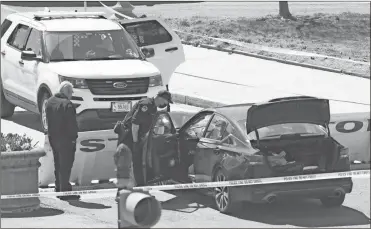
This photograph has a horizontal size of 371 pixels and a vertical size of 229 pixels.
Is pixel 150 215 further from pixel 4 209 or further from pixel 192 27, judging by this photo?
pixel 192 27

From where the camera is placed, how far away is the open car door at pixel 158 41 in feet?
57.7

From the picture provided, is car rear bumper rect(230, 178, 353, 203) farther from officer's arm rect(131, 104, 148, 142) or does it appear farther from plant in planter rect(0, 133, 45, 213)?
plant in planter rect(0, 133, 45, 213)

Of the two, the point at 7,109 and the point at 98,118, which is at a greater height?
the point at 98,118

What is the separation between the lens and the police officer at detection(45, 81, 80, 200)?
12.2m

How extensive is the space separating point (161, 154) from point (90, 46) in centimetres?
474

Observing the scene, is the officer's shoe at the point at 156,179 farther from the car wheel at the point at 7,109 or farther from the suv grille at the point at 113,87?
the car wheel at the point at 7,109

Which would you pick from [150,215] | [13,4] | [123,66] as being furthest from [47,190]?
[13,4]

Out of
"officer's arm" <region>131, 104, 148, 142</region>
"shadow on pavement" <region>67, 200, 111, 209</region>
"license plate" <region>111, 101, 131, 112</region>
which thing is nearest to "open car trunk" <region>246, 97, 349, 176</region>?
"officer's arm" <region>131, 104, 148, 142</region>

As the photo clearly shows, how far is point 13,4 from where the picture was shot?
30.8 m

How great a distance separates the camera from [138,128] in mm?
11914

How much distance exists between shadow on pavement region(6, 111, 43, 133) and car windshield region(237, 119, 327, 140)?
6.43 meters

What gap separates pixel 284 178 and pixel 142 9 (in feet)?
60.1

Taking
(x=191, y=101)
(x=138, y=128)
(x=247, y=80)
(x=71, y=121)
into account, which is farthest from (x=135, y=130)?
(x=247, y=80)

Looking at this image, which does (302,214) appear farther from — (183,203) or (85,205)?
(85,205)
